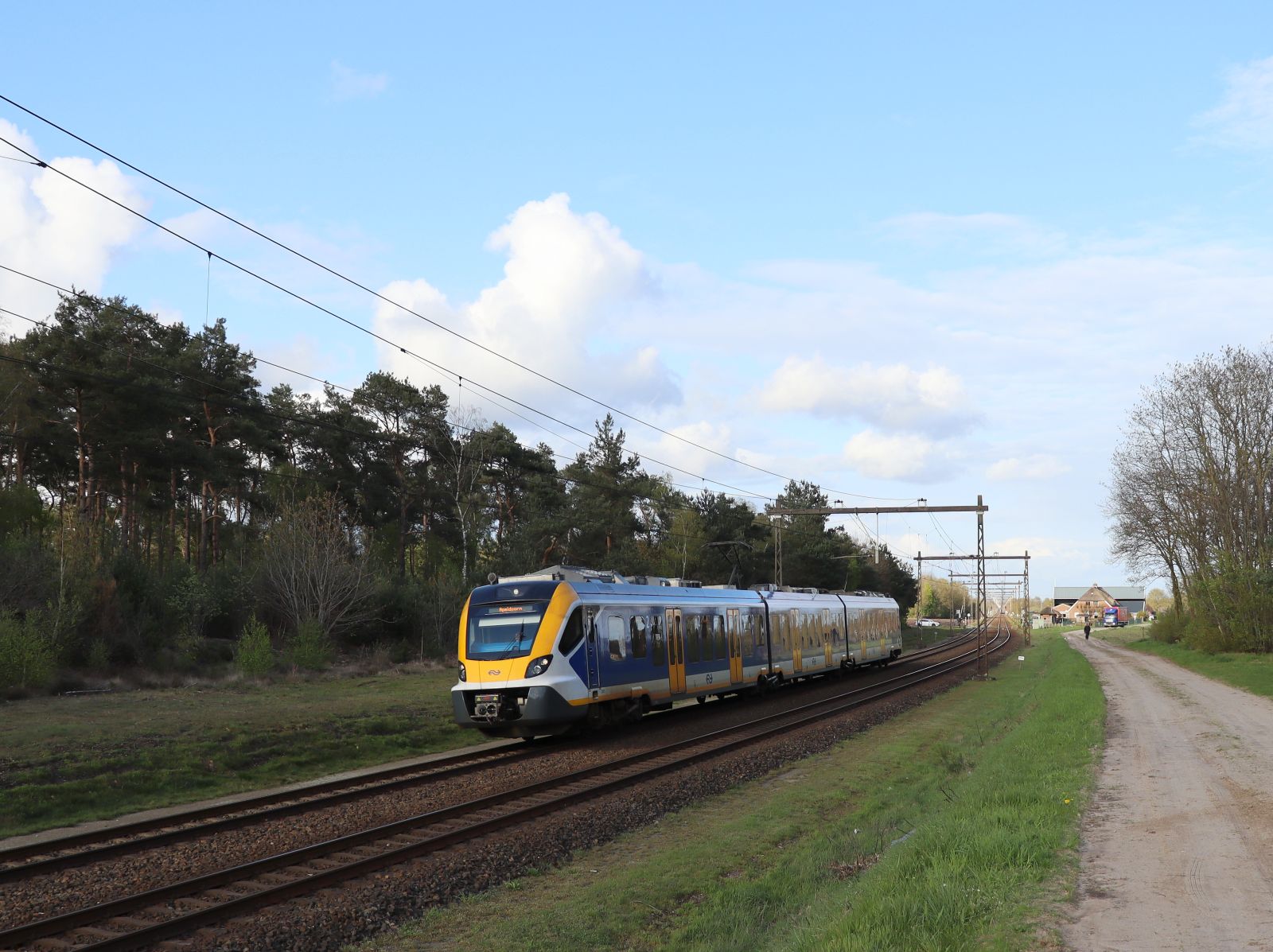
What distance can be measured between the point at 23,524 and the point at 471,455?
2234 cm

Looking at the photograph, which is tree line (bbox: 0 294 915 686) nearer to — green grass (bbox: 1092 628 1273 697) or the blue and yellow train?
the blue and yellow train

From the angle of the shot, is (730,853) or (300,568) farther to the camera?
(300,568)

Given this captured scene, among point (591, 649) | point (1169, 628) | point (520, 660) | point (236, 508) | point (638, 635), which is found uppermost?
point (236, 508)

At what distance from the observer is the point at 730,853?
10906 millimetres

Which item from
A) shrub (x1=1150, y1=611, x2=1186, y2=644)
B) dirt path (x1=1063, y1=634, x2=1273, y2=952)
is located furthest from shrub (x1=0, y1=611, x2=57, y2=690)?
shrub (x1=1150, y1=611, x2=1186, y2=644)

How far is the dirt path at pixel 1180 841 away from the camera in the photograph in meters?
6.68

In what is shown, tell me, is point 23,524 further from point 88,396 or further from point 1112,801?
point 1112,801

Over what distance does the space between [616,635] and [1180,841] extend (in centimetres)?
1291

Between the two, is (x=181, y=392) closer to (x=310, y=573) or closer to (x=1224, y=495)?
(x=310, y=573)

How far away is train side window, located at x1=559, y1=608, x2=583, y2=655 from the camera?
63.0ft

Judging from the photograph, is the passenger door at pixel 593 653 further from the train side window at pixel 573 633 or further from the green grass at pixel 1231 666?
the green grass at pixel 1231 666

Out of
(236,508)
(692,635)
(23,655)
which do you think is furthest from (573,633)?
(236,508)

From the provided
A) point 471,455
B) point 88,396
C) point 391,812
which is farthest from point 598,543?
point 391,812

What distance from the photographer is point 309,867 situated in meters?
10.1
